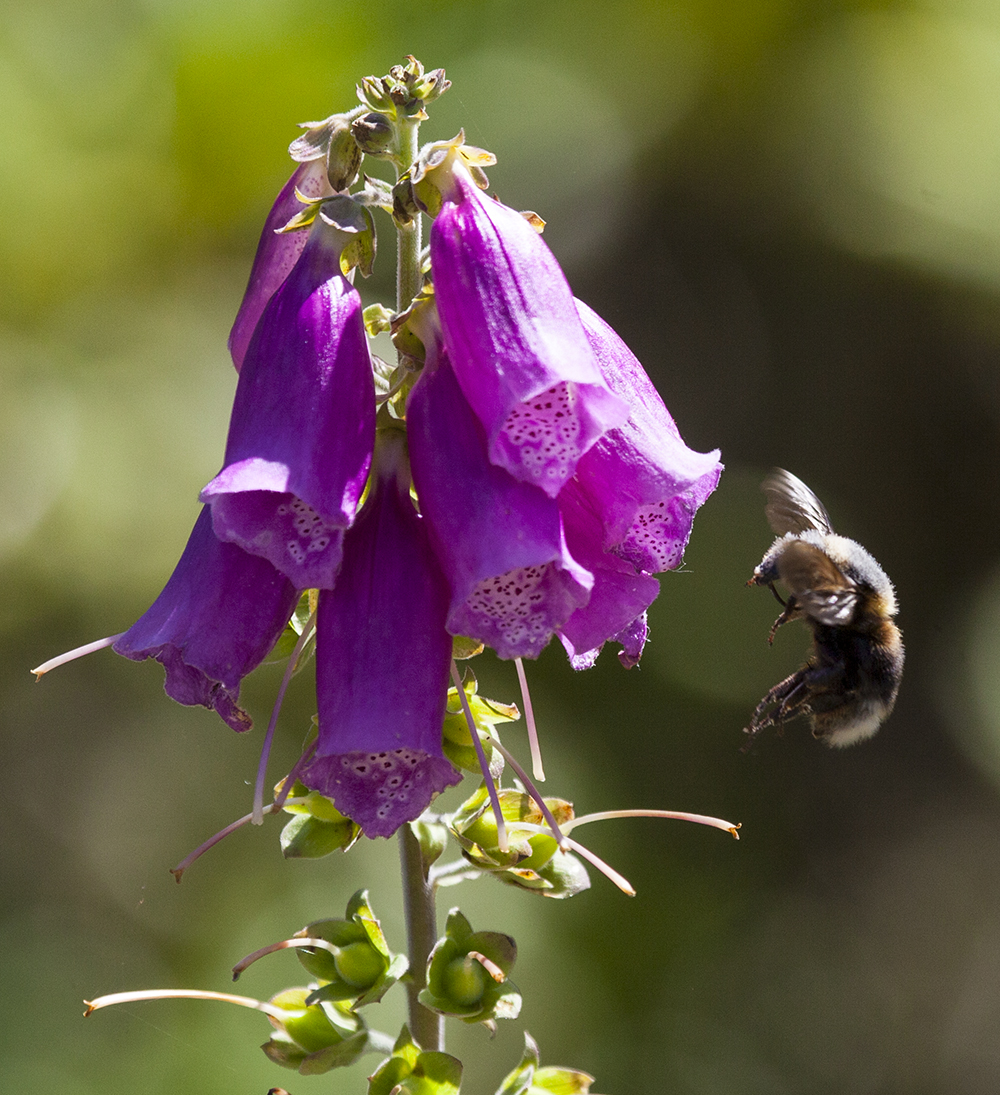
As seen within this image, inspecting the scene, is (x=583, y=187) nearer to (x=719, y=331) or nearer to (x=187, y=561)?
(x=719, y=331)

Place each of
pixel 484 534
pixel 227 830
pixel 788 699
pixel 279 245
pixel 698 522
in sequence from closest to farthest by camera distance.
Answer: pixel 484 534, pixel 227 830, pixel 279 245, pixel 788 699, pixel 698 522

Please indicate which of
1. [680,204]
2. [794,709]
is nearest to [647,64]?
[680,204]

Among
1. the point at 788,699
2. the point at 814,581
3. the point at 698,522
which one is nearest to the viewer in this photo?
the point at 814,581

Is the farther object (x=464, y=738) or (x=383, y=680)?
(x=464, y=738)

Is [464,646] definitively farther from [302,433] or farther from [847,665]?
[847,665]

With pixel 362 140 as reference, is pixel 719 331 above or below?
below

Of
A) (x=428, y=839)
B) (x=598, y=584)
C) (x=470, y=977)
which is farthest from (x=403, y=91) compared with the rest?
(x=470, y=977)

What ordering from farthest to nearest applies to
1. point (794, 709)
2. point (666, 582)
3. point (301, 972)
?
point (666, 582) → point (301, 972) → point (794, 709)
